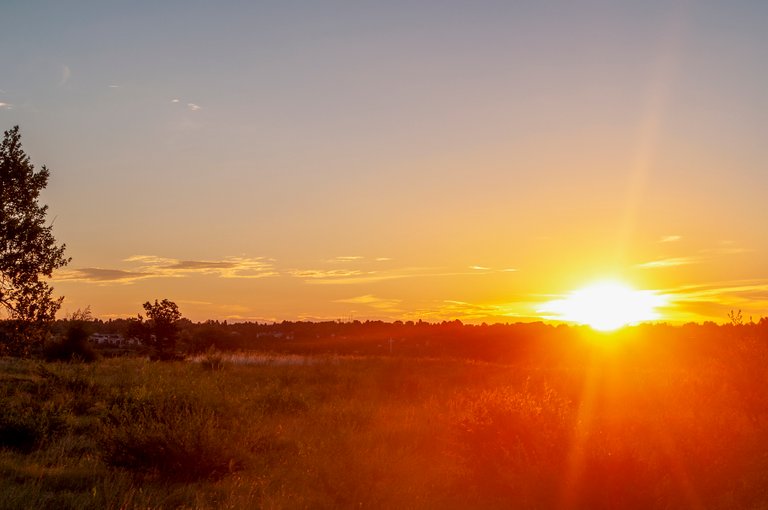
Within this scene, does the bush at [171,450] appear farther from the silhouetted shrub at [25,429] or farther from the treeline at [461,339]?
the treeline at [461,339]

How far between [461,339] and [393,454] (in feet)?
294

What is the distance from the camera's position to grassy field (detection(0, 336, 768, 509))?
920 cm

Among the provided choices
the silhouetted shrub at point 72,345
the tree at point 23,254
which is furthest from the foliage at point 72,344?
the tree at point 23,254

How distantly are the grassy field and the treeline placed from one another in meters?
5.92

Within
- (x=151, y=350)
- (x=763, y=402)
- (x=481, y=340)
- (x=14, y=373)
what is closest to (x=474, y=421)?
(x=763, y=402)

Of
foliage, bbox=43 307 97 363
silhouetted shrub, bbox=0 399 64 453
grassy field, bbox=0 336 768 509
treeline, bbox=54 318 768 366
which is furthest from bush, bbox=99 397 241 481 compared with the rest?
foliage, bbox=43 307 97 363

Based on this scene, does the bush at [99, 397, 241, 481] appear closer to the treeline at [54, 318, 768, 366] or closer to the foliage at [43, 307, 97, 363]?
the treeline at [54, 318, 768, 366]

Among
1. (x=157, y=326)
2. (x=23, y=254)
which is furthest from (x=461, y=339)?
(x=23, y=254)

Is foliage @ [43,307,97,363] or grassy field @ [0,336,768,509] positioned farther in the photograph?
foliage @ [43,307,97,363]

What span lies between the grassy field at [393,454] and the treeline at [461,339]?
592 cm

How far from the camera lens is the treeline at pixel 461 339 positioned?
3803cm

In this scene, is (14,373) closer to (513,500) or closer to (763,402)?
(513,500)

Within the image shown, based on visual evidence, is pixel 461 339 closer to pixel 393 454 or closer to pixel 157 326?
pixel 157 326

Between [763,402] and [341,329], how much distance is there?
117 m
